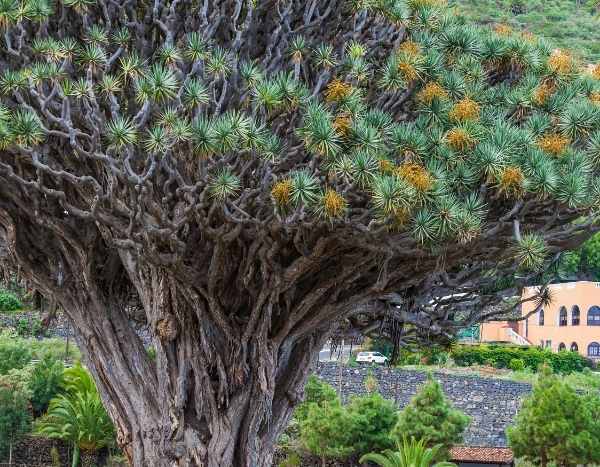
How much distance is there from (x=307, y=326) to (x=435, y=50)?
3.19 metres

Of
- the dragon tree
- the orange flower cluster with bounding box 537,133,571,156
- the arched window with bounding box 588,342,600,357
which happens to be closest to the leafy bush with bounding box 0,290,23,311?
the dragon tree

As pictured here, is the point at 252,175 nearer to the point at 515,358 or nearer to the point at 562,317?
the point at 515,358

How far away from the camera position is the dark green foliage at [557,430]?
17.3 metres

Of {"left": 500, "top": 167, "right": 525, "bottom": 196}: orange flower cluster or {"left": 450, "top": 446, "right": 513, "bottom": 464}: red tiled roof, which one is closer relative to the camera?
{"left": 500, "top": 167, "right": 525, "bottom": 196}: orange flower cluster

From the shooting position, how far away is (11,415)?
1902 centimetres

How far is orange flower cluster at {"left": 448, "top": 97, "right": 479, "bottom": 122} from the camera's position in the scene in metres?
8.12

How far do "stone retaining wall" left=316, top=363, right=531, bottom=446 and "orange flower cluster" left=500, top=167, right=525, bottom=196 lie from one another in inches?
678

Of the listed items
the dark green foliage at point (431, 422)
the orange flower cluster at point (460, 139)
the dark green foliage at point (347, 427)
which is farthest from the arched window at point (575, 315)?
the orange flower cluster at point (460, 139)

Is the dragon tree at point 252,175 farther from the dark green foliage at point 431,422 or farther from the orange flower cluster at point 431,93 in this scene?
the dark green foliage at point 431,422

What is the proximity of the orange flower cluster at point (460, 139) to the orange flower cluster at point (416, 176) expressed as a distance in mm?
579

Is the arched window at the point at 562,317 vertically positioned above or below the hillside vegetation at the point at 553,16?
below

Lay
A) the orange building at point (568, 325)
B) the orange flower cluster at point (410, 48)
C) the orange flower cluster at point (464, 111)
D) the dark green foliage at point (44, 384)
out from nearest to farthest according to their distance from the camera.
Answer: the orange flower cluster at point (464, 111), the orange flower cluster at point (410, 48), the dark green foliage at point (44, 384), the orange building at point (568, 325)

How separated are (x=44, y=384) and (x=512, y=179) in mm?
16200

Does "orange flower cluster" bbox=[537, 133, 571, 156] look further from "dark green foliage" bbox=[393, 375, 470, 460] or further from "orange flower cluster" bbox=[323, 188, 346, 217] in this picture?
"dark green foliage" bbox=[393, 375, 470, 460]
